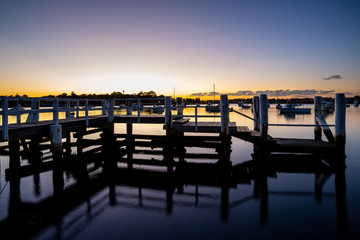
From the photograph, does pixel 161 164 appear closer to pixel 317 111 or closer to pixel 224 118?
pixel 224 118

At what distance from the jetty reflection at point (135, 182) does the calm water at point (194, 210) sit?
0.04 m

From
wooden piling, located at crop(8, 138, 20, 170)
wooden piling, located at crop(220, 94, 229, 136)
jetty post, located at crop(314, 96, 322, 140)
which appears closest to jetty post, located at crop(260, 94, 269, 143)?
wooden piling, located at crop(220, 94, 229, 136)

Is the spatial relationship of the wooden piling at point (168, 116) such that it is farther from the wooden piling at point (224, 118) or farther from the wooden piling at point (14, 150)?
the wooden piling at point (14, 150)

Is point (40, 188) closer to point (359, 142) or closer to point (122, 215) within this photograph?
point (122, 215)

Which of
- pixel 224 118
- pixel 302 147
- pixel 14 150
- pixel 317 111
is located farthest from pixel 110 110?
pixel 317 111

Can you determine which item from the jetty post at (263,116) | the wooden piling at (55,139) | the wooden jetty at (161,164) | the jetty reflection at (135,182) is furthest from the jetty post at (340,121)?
the wooden piling at (55,139)

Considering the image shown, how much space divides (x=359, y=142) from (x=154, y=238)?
2369cm

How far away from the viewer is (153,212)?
695 cm

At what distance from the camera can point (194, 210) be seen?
7.00 m

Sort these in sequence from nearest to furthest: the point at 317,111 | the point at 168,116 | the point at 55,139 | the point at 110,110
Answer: the point at 55,139 < the point at 168,116 < the point at 317,111 < the point at 110,110

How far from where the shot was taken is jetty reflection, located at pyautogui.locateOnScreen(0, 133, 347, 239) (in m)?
6.62

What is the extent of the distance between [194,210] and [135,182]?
348 centimetres

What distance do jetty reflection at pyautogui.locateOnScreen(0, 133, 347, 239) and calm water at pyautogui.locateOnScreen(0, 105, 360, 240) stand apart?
42 millimetres

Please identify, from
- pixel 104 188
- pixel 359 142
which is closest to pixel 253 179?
pixel 104 188
